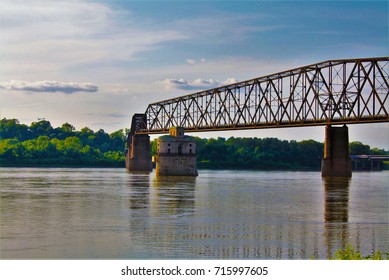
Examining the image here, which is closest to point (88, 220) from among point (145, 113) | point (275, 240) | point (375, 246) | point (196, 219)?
point (196, 219)

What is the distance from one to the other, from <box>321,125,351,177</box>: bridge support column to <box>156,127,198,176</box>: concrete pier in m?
21.3

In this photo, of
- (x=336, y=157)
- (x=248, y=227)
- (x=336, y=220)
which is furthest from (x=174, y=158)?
(x=248, y=227)

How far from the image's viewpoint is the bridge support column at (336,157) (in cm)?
11650

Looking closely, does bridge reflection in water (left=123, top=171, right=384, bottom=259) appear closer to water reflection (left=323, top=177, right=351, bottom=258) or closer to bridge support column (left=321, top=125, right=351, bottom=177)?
water reflection (left=323, top=177, right=351, bottom=258)

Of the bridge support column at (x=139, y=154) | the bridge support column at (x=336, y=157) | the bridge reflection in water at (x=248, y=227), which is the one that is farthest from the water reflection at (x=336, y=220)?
the bridge support column at (x=139, y=154)

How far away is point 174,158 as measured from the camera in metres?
125

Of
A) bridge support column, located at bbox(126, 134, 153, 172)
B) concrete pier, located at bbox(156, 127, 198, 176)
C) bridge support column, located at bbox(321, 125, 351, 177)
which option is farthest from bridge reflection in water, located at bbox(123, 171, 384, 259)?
bridge support column, located at bbox(126, 134, 153, 172)

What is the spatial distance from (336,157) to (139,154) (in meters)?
63.9

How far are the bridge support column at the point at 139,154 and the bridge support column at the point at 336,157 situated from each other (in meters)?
60.5

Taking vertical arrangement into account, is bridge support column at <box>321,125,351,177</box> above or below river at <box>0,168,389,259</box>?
above

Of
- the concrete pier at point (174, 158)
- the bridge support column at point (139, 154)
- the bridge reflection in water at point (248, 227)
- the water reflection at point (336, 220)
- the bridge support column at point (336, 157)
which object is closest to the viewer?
the bridge reflection in water at point (248, 227)

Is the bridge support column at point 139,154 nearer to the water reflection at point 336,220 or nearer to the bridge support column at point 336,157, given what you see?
the bridge support column at point 336,157

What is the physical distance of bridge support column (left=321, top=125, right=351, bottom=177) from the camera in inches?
4587

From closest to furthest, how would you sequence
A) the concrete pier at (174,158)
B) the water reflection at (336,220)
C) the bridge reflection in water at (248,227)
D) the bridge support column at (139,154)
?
Result: 1. the bridge reflection in water at (248,227)
2. the water reflection at (336,220)
3. the concrete pier at (174,158)
4. the bridge support column at (139,154)
